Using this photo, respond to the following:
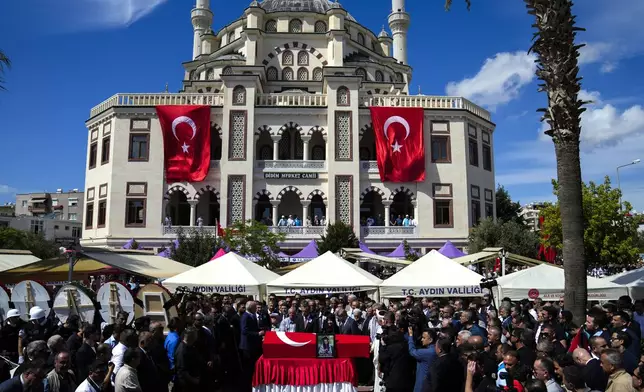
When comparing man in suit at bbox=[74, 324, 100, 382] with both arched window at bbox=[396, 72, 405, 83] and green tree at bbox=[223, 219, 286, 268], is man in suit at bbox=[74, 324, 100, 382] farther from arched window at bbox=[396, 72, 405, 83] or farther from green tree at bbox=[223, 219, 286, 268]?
arched window at bbox=[396, 72, 405, 83]

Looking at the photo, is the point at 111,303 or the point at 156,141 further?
the point at 156,141

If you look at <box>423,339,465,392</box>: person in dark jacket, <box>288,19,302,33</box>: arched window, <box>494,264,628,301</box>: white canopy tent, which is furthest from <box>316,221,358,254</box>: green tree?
<box>423,339,465,392</box>: person in dark jacket

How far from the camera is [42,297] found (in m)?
10.9

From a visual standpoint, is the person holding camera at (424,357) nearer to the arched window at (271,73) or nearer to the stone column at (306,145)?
the stone column at (306,145)

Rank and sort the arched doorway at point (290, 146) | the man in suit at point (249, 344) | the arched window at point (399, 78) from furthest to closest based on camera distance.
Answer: the arched window at point (399, 78)
the arched doorway at point (290, 146)
the man in suit at point (249, 344)

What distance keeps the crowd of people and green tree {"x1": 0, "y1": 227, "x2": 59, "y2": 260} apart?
1506 inches

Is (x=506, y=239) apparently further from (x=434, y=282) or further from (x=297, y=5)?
(x=297, y=5)

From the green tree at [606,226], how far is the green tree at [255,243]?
14685 mm

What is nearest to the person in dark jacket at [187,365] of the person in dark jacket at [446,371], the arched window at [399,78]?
the person in dark jacket at [446,371]

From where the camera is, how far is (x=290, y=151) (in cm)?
3672

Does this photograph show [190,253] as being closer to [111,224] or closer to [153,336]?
[111,224]

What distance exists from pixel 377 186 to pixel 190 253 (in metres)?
12.9

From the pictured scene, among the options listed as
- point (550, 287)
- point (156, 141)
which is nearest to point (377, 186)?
point (156, 141)

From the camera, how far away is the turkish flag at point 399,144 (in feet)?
110
